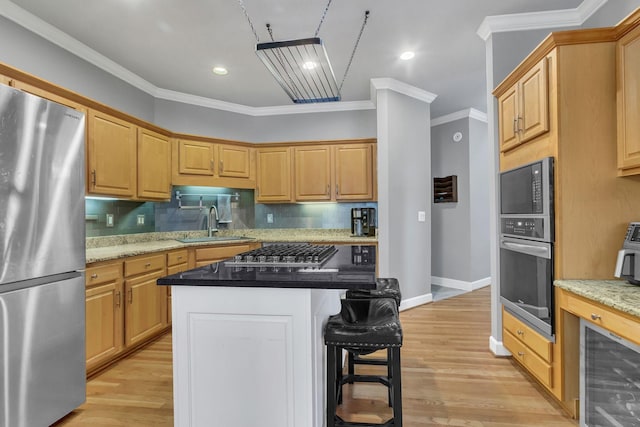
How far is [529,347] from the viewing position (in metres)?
2.23

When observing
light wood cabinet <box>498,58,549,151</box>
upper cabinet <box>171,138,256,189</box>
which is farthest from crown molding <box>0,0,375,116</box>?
light wood cabinet <box>498,58,549,151</box>

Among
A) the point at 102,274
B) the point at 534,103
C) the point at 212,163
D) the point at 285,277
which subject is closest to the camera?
the point at 285,277

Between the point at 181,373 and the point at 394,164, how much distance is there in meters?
3.19

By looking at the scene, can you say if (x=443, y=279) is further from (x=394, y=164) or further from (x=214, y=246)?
(x=214, y=246)

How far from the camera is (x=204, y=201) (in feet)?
14.4

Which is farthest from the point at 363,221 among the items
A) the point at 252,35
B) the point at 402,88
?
the point at 252,35

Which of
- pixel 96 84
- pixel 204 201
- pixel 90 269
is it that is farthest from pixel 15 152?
pixel 204 201

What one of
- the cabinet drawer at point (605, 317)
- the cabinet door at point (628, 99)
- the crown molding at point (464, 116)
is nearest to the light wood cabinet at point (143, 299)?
the cabinet drawer at point (605, 317)

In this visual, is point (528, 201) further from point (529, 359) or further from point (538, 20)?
point (538, 20)

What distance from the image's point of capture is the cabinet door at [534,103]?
199 cm

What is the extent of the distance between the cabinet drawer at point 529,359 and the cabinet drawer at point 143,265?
3.08m

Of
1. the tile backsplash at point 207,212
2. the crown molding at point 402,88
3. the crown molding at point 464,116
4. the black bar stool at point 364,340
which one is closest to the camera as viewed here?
the black bar stool at point 364,340

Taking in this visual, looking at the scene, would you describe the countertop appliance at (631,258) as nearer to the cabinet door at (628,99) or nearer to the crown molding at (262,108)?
the cabinet door at (628,99)

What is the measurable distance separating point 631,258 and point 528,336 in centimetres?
87
